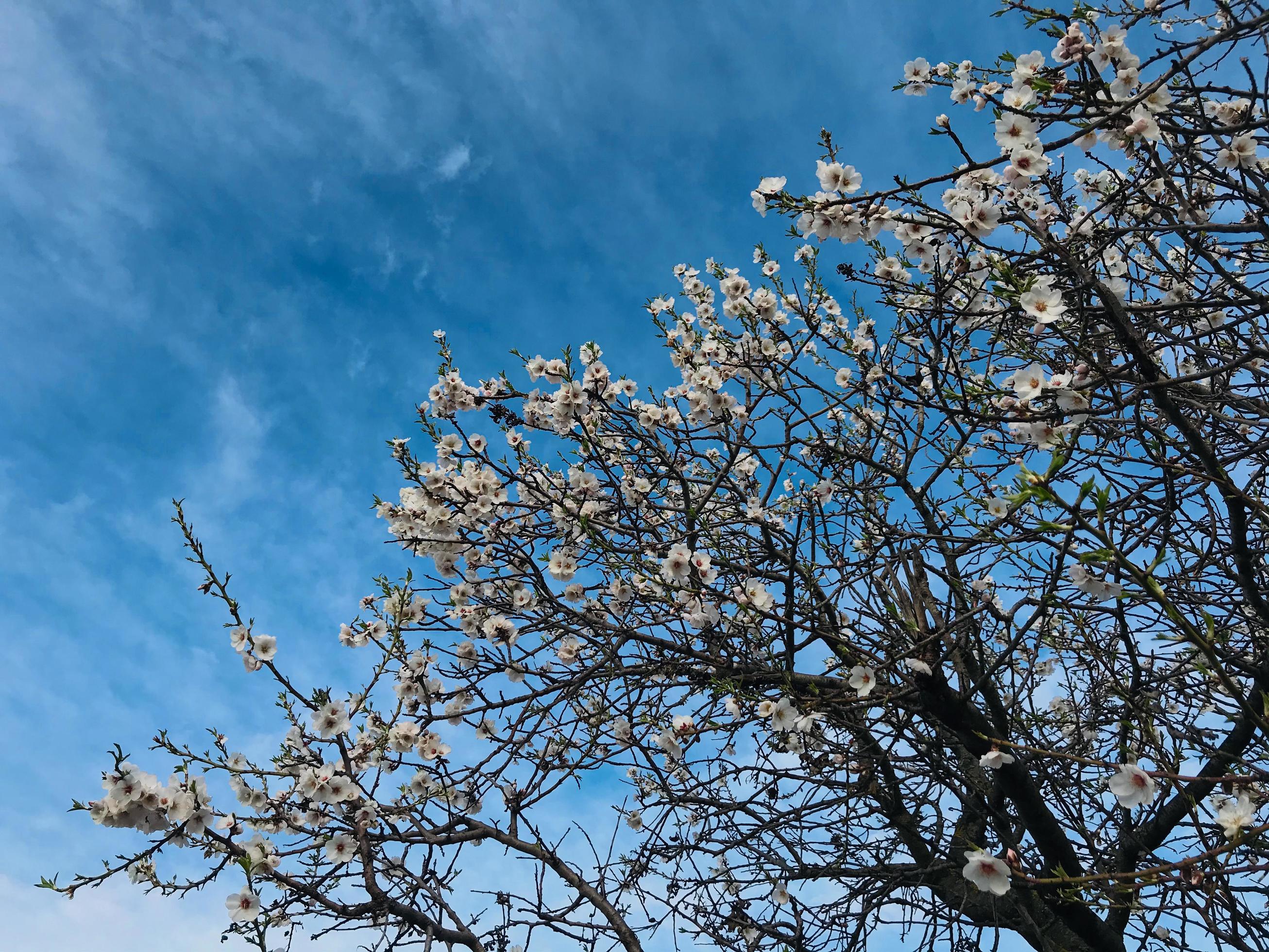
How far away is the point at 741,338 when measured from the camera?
497 centimetres

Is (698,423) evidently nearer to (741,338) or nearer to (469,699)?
(741,338)

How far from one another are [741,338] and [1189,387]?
7.82ft

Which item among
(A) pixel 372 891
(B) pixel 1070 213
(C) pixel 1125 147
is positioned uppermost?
(B) pixel 1070 213

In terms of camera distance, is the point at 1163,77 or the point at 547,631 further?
the point at 547,631

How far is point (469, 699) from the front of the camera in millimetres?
4477

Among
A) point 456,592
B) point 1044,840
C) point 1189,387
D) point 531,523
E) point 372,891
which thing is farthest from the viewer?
point 531,523

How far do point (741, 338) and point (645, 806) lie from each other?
3342mm

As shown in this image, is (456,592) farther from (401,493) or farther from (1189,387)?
(1189,387)

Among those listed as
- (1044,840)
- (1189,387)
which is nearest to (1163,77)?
(1189,387)

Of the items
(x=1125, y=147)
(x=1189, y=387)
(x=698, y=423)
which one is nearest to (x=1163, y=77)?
(x=1125, y=147)

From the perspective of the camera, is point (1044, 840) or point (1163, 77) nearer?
point (1163, 77)

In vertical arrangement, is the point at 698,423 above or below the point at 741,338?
below

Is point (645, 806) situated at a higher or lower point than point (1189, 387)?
lower

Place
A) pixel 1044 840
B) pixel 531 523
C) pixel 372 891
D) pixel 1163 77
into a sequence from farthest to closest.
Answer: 1. pixel 531 523
2. pixel 1044 840
3. pixel 372 891
4. pixel 1163 77
